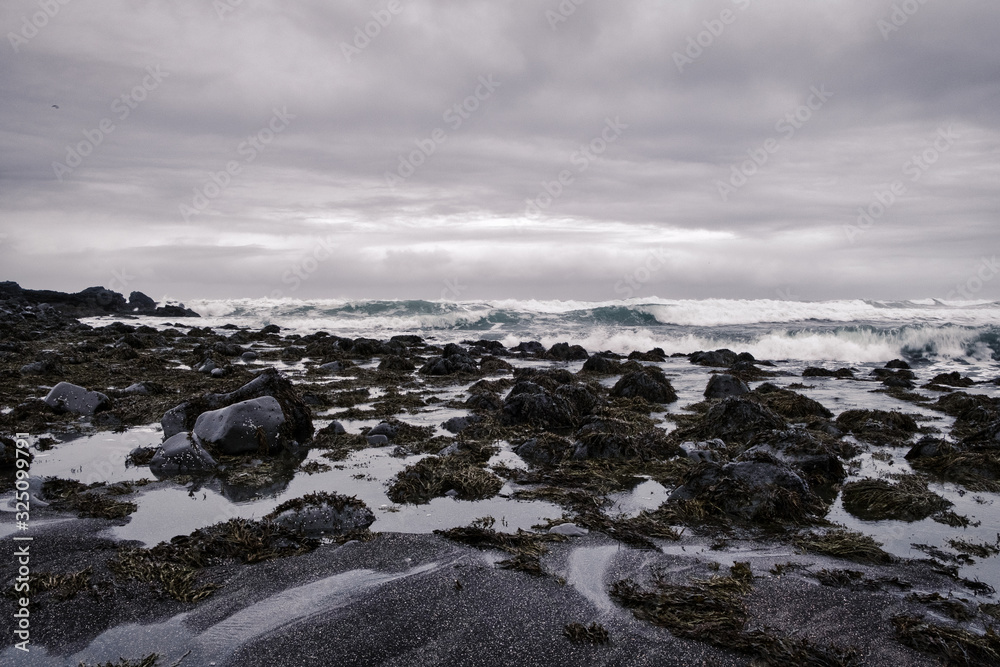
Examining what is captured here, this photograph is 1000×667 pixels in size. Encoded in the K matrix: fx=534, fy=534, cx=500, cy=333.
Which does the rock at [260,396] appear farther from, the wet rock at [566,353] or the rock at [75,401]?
the wet rock at [566,353]

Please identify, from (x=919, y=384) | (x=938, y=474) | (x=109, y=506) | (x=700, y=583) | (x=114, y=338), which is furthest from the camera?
(x=114, y=338)

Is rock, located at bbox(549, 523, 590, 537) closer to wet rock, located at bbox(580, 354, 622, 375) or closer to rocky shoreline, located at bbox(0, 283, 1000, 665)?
rocky shoreline, located at bbox(0, 283, 1000, 665)

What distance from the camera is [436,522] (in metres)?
5.51

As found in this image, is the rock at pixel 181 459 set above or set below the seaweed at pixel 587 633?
above

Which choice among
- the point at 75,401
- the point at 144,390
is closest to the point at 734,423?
the point at 75,401

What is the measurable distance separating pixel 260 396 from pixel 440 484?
401 centimetres

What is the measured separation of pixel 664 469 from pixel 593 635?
4.34 meters

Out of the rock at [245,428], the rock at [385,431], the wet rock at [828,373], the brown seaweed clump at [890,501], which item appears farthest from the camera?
the wet rock at [828,373]

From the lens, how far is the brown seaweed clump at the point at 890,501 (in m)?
5.84

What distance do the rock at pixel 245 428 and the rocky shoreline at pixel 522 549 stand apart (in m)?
0.04

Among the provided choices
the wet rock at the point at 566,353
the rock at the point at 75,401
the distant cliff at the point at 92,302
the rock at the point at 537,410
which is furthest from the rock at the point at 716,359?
the distant cliff at the point at 92,302

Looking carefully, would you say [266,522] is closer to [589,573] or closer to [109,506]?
[109,506]

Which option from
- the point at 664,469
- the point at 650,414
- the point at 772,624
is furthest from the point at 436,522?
the point at 650,414

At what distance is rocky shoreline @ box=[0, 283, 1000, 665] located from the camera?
347 cm
